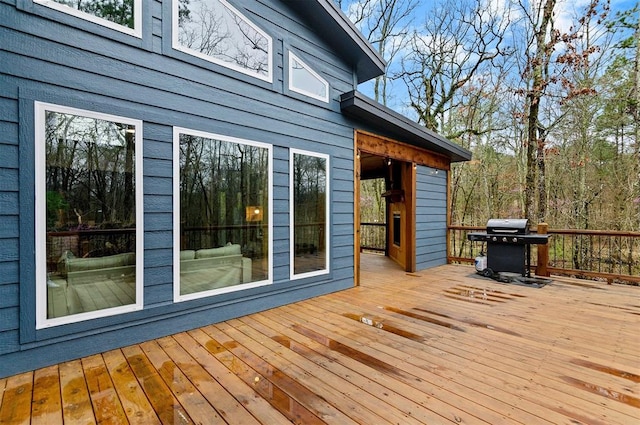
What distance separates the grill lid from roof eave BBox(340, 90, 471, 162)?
75.7 inches

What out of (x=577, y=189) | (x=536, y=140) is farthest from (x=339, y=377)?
(x=577, y=189)

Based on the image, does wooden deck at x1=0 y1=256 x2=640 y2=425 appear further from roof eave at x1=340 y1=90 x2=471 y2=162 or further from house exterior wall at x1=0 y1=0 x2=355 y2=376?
roof eave at x1=340 y1=90 x2=471 y2=162

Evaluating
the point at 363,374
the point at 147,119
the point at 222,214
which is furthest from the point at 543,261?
the point at 147,119

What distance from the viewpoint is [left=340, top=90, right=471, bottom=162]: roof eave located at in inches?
184

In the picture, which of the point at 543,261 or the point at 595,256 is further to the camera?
the point at 595,256

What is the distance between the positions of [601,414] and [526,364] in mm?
624

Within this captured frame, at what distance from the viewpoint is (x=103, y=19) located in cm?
269

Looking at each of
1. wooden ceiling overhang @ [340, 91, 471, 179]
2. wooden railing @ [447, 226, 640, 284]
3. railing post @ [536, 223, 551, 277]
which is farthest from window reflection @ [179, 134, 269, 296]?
railing post @ [536, 223, 551, 277]

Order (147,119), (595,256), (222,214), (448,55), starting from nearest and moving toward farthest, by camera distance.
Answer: (147,119), (222,214), (595,256), (448,55)

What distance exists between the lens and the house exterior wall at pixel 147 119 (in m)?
2.27

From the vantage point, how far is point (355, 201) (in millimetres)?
5129

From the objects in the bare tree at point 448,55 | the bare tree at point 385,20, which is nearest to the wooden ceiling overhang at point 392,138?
the bare tree at point 448,55

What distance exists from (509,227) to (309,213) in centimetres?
371

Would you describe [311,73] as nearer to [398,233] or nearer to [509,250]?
[398,233]
